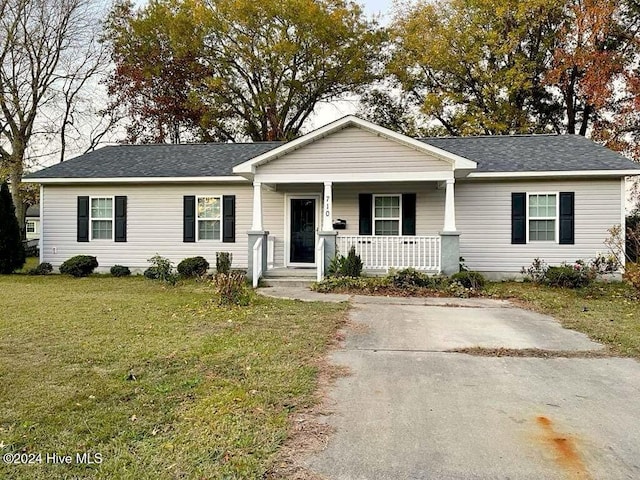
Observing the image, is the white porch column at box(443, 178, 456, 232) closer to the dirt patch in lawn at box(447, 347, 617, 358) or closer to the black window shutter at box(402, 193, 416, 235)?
the black window shutter at box(402, 193, 416, 235)

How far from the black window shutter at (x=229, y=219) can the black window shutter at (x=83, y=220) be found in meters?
4.16

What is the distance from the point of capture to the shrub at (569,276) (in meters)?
10.3

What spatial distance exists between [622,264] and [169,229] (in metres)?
11.7

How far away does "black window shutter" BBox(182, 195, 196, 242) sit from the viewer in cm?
1289

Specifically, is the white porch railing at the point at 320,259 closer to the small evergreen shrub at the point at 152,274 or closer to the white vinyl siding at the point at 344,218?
the white vinyl siding at the point at 344,218

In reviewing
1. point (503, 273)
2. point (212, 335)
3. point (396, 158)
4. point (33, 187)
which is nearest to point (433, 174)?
point (396, 158)

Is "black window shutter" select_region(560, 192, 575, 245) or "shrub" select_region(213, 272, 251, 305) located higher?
"black window shutter" select_region(560, 192, 575, 245)

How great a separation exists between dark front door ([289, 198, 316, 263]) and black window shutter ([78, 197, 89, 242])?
6098 mm

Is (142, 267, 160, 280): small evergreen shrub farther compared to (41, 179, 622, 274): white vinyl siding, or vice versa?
(142, 267, 160, 280): small evergreen shrub

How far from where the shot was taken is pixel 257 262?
10.9m

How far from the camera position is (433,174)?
34.6 feet

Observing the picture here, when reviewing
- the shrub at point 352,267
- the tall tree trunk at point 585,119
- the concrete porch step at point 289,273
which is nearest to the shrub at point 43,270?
the concrete porch step at point 289,273

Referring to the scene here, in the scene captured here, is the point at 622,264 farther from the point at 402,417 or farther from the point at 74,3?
the point at 74,3

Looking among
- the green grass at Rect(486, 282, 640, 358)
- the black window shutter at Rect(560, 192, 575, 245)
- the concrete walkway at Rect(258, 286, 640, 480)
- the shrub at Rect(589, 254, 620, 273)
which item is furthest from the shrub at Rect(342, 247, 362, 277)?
the shrub at Rect(589, 254, 620, 273)
